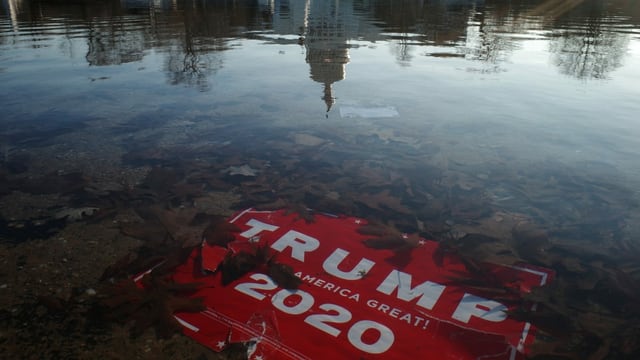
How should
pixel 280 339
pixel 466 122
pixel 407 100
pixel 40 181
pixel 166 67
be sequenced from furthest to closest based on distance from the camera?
pixel 166 67 → pixel 407 100 → pixel 466 122 → pixel 40 181 → pixel 280 339

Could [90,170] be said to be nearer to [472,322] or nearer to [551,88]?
[472,322]

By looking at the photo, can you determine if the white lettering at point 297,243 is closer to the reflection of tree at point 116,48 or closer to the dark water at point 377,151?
the dark water at point 377,151

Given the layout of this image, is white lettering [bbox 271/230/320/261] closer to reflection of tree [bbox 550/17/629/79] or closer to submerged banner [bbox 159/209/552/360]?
submerged banner [bbox 159/209/552/360]

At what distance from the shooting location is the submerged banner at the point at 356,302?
2.80 m

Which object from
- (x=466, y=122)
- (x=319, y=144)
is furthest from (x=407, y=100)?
(x=319, y=144)

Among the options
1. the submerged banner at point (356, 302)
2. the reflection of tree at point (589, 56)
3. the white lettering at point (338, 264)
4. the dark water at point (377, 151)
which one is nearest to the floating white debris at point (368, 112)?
the dark water at point (377, 151)

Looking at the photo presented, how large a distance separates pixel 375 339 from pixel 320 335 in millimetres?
350

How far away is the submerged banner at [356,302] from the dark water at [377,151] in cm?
34

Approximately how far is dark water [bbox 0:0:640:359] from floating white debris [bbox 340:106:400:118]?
4 centimetres

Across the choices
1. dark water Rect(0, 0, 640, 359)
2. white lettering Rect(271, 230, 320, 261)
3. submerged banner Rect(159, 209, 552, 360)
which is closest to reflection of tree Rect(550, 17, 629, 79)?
dark water Rect(0, 0, 640, 359)

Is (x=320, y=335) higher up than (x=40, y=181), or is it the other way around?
(x=40, y=181)

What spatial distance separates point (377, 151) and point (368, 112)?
6.11ft

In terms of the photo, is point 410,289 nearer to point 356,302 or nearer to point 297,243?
point 356,302

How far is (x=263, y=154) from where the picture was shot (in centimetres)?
569
